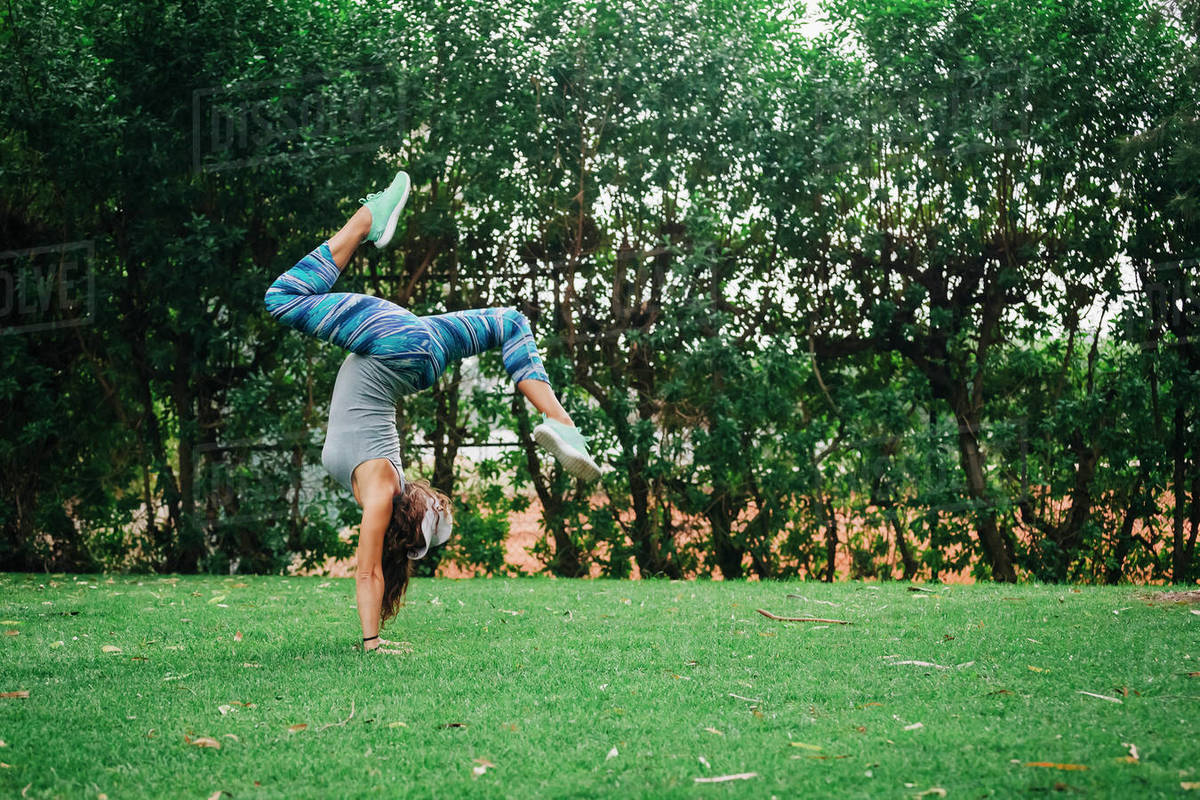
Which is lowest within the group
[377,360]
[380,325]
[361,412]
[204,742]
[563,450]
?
[204,742]

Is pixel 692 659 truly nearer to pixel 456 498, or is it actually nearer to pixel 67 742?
pixel 67 742

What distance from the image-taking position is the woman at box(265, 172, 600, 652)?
4105 millimetres

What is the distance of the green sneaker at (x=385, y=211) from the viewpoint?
14.0 feet

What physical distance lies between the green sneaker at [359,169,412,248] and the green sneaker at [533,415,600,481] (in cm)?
105

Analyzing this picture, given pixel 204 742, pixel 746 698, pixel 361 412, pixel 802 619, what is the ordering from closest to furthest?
1. pixel 204 742
2. pixel 746 698
3. pixel 361 412
4. pixel 802 619

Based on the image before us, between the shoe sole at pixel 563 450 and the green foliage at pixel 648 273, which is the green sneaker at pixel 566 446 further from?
the green foliage at pixel 648 273

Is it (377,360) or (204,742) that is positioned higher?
(377,360)

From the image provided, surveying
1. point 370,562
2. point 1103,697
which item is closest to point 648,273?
point 370,562

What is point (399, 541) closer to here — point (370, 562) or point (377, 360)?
point (370, 562)

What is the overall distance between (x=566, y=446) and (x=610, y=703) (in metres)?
0.95

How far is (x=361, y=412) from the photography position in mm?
4254

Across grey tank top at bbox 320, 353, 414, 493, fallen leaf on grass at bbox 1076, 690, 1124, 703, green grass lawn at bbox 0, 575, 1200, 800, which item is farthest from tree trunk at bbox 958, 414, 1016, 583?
grey tank top at bbox 320, 353, 414, 493

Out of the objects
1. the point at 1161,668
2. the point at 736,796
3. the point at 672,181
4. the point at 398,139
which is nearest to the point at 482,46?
the point at 398,139

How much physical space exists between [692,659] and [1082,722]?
1475mm
